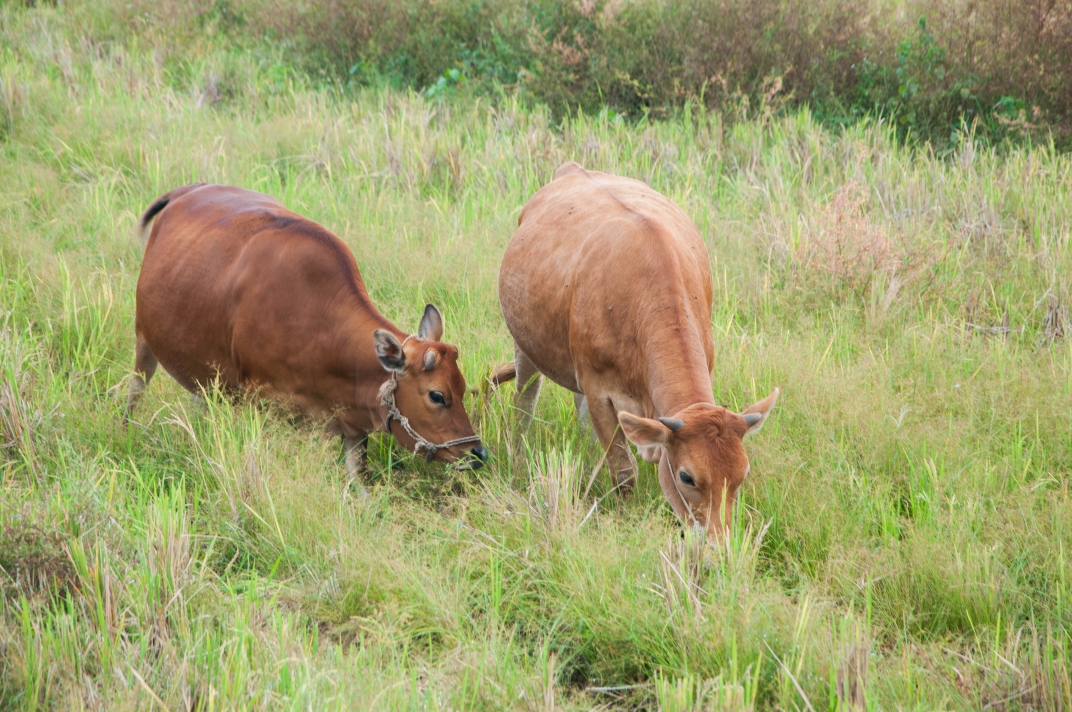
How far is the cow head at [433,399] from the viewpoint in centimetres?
435

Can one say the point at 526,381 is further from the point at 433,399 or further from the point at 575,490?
the point at 575,490

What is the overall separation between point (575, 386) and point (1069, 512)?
228 cm

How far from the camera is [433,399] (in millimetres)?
4379

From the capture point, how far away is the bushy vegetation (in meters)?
8.29

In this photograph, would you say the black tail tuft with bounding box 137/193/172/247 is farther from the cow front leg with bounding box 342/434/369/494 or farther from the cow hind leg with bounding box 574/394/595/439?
the cow hind leg with bounding box 574/394/595/439

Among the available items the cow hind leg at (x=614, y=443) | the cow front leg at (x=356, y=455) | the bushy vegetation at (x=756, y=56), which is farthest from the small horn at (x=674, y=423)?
the bushy vegetation at (x=756, y=56)

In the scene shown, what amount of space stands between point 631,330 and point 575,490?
745mm

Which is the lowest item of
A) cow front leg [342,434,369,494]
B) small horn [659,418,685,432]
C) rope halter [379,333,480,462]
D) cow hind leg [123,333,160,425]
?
cow front leg [342,434,369,494]

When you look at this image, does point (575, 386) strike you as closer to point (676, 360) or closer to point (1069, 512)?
point (676, 360)

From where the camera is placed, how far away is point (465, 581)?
11.9 ft

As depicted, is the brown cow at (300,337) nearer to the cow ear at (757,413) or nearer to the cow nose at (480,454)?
Result: the cow nose at (480,454)

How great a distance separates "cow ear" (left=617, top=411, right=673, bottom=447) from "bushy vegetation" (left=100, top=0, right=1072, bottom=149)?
558 centimetres

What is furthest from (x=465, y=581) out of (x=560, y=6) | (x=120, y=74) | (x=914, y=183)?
(x=120, y=74)

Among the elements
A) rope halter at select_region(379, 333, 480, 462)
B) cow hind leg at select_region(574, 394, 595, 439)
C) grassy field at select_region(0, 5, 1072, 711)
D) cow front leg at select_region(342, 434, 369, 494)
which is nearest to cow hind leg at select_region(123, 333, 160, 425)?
grassy field at select_region(0, 5, 1072, 711)
